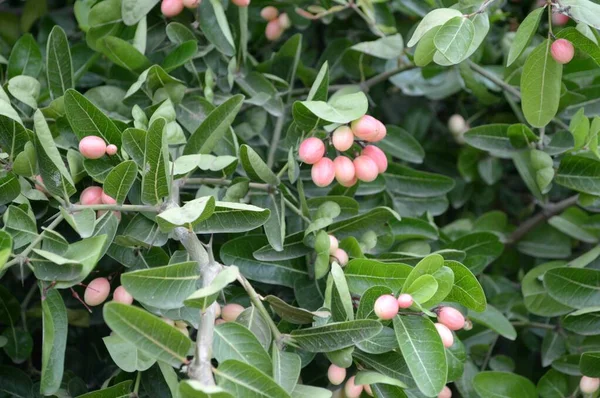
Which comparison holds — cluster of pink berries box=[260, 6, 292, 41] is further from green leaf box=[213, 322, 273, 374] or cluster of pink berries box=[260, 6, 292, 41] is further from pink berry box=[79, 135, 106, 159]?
green leaf box=[213, 322, 273, 374]

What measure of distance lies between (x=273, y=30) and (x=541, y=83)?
604 mm

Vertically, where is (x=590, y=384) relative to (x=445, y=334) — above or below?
below

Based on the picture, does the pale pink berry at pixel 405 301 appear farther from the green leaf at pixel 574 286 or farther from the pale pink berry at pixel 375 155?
the green leaf at pixel 574 286

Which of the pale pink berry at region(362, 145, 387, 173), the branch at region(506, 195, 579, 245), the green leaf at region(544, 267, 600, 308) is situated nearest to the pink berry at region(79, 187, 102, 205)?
the pale pink berry at region(362, 145, 387, 173)

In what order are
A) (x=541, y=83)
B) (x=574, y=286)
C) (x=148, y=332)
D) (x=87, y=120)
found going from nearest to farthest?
(x=148, y=332), (x=87, y=120), (x=541, y=83), (x=574, y=286)

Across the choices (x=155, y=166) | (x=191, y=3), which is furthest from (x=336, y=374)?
(x=191, y=3)

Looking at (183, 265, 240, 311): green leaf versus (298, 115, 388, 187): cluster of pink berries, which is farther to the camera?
(298, 115, 388, 187): cluster of pink berries

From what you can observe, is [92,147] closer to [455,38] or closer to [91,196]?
[91,196]

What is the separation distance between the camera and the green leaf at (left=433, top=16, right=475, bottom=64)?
1.22 meters

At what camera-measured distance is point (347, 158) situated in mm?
1311

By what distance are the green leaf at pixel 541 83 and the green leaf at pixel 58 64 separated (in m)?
0.76

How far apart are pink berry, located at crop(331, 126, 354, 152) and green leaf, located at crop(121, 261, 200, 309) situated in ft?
1.05

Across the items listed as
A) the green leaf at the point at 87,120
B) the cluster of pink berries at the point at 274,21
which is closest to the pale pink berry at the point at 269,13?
the cluster of pink berries at the point at 274,21

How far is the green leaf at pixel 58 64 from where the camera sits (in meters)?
1.38
